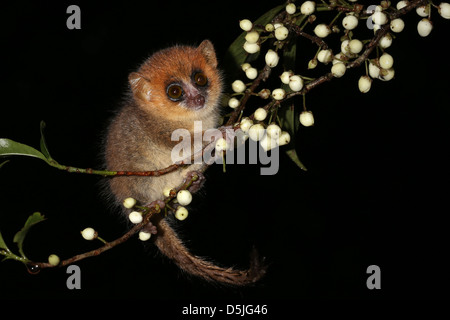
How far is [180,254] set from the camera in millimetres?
2480

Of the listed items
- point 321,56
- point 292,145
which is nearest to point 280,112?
point 292,145

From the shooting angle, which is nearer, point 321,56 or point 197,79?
point 321,56

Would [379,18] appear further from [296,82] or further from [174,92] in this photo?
[174,92]

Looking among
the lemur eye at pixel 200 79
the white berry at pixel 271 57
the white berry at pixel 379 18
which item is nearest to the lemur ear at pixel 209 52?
the lemur eye at pixel 200 79

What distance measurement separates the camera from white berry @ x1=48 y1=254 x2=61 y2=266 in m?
1.51

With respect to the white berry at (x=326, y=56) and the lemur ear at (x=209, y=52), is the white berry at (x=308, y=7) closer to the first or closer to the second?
the white berry at (x=326, y=56)

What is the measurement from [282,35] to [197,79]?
950 mm

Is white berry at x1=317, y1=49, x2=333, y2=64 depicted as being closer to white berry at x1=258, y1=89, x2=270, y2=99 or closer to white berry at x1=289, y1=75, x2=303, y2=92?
white berry at x1=289, y1=75, x2=303, y2=92

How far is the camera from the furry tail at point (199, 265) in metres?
1.90

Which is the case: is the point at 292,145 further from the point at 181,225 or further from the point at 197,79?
the point at 181,225

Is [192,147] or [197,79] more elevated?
[197,79]

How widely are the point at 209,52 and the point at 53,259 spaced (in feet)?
5.13

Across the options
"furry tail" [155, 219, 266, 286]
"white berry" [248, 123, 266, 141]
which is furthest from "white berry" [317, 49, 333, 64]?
"furry tail" [155, 219, 266, 286]

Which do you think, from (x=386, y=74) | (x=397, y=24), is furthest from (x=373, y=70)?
(x=397, y=24)
